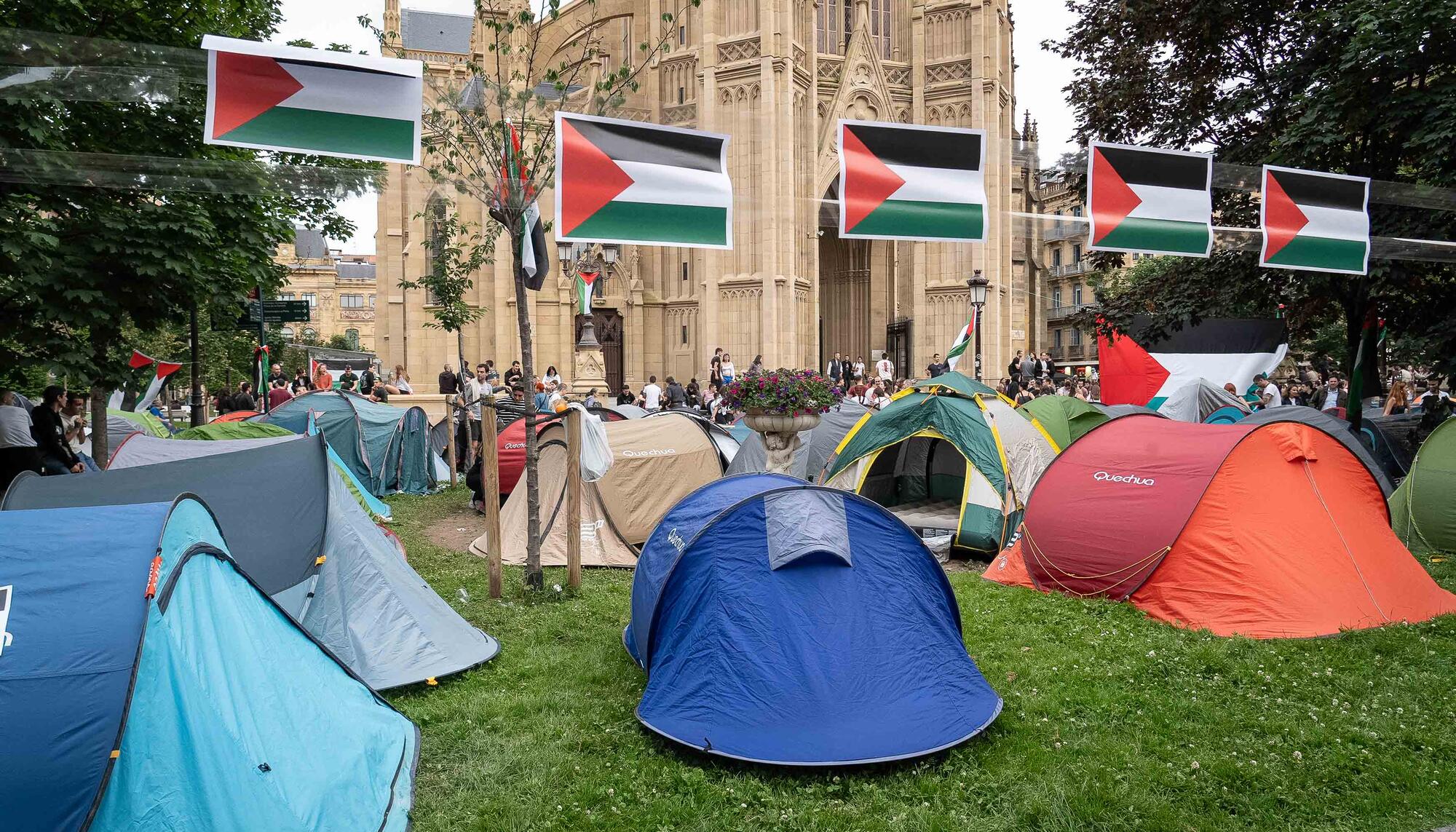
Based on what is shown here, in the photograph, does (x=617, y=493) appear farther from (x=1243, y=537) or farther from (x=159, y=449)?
(x=1243, y=537)

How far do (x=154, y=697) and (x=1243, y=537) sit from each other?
7365mm

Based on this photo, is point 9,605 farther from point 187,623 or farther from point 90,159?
point 90,159

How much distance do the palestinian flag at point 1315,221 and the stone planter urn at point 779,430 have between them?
437cm

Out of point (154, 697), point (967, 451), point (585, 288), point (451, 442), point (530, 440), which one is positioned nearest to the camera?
point (154, 697)

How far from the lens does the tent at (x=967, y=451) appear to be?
10594mm

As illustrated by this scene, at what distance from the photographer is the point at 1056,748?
511cm

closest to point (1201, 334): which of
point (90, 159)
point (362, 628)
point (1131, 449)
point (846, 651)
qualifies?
point (1131, 449)

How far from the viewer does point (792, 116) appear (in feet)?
86.8

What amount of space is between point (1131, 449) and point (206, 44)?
768 centimetres

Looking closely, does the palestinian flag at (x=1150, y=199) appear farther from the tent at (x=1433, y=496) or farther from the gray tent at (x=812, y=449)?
the gray tent at (x=812, y=449)

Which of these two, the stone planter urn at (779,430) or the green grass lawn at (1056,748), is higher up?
the stone planter urn at (779,430)

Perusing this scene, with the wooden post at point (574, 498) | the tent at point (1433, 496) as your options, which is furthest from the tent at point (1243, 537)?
the wooden post at point (574, 498)

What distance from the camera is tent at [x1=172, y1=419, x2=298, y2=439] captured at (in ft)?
37.6

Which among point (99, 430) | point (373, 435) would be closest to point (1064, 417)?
point (373, 435)
